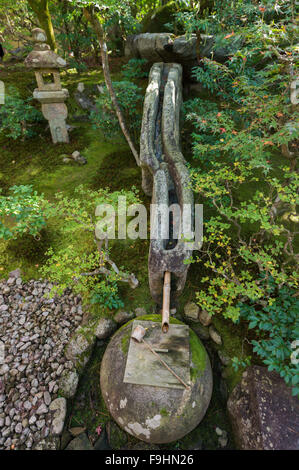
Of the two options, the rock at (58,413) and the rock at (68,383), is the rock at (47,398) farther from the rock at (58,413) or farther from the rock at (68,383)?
the rock at (68,383)

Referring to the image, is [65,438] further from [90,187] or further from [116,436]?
[90,187]

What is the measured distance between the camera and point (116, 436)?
3.77 meters

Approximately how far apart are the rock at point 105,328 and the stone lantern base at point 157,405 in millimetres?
880

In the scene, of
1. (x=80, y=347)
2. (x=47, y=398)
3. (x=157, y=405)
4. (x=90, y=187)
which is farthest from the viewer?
(x=90, y=187)

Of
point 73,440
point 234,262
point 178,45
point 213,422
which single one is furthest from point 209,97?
point 73,440

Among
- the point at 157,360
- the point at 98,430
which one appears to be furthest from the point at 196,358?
the point at 98,430

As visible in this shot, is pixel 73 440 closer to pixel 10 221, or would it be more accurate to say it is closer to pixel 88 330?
pixel 88 330

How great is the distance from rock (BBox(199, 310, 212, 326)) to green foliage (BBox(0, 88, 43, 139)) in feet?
27.6

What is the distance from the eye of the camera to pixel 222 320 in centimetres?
459

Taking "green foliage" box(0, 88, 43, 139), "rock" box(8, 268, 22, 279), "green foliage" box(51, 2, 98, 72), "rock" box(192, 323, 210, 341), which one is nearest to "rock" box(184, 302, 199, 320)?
"rock" box(192, 323, 210, 341)

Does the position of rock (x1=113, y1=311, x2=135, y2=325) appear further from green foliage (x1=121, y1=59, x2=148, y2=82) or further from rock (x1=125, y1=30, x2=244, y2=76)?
rock (x1=125, y1=30, x2=244, y2=76)

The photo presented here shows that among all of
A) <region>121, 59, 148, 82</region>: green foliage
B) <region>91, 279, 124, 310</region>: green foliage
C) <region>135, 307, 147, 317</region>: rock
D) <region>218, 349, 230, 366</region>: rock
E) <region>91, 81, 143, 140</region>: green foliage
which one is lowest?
<region>218, 349, 230, 366</region>: rock

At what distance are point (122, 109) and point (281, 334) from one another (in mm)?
7504

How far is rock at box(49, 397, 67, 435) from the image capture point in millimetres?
3682
